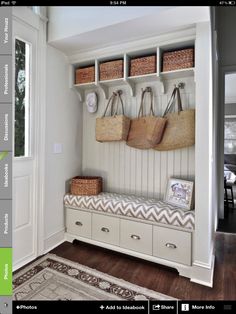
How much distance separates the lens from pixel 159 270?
1.69 m

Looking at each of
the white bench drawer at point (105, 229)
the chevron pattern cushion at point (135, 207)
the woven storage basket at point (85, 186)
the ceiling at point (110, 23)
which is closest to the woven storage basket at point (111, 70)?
the ceiling at point (110, 23)

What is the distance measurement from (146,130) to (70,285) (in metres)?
1.32

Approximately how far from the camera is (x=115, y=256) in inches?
74.6

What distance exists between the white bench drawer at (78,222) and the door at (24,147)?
0.37 meters

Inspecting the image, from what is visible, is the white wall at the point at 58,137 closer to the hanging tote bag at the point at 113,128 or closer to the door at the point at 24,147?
the door at the point at 24,147

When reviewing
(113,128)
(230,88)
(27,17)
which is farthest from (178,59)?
(230,88)

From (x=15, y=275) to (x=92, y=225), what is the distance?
0.71 metres

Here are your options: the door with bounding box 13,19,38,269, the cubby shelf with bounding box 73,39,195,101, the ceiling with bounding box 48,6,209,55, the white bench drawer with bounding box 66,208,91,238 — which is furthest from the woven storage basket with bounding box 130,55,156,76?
the white bench drawer with bounding box 66,208,91,238

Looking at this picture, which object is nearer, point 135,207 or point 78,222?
point 135,207

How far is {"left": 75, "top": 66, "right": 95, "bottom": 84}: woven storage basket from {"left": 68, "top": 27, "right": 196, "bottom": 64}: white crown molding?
0.29 ft

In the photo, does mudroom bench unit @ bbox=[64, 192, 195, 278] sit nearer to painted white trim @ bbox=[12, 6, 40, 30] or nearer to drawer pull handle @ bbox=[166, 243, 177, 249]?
drawer pull handle @ bbox=[166, 243, 177, 249]

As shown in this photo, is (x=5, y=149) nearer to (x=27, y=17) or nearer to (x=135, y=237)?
(x=27, y=17)

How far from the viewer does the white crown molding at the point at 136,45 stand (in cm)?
163
